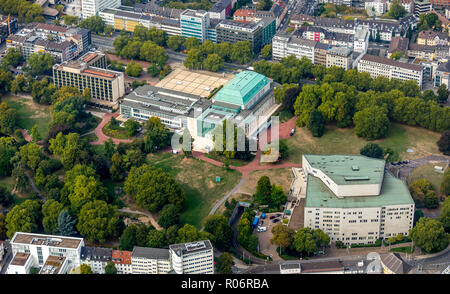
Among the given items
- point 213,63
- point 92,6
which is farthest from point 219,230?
point 92,6

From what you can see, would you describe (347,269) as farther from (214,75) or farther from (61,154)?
(214,75)

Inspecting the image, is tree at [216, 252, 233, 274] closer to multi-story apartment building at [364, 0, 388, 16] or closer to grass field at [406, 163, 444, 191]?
grass field at [406, 163, 444, 191]

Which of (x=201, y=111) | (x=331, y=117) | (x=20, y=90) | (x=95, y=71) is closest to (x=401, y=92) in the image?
(x=331, y=117)

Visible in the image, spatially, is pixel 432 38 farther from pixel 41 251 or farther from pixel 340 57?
pixel 41 251

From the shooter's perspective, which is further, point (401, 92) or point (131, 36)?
point (131, 36)

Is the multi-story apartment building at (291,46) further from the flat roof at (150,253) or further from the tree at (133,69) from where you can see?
the flat roof at (150,253)

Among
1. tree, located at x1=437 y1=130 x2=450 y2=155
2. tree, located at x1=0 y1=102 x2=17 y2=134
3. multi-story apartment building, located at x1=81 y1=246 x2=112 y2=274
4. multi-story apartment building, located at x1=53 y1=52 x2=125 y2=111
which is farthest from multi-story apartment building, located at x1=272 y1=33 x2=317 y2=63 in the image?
multi-story apartment building, located at x1=81 y1=246 x2=112 y2=274
